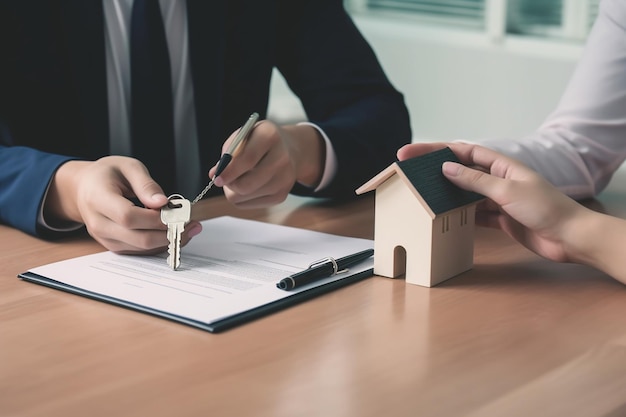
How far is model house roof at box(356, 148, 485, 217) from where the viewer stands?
3.61ft

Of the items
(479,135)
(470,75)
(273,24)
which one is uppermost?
(273,24)

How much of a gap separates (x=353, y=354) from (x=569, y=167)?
0.76 m

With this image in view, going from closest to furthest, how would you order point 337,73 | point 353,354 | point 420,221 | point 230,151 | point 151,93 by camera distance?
point 353,354 → point 420,221 → point 230,151 → point 151,93 → point 337,73

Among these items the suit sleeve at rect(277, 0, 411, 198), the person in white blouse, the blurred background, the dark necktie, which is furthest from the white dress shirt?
the blurred background

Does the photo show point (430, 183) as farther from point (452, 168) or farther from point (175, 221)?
point (175, 221)

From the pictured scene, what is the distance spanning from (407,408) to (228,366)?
181mm

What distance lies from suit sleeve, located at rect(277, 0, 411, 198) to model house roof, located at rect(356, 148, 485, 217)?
1.69 ft

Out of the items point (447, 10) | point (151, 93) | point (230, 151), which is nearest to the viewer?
point (230, 151)

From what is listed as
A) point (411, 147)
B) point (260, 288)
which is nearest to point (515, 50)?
point (411, 147)

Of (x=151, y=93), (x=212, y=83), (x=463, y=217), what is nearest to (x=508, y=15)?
(x=212, y=83)

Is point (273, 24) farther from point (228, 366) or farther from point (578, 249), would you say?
point (228, 366)

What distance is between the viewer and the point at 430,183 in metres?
1.12

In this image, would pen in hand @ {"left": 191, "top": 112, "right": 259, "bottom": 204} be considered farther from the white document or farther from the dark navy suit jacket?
the dark navy suit jacket

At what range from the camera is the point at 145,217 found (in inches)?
46.1
